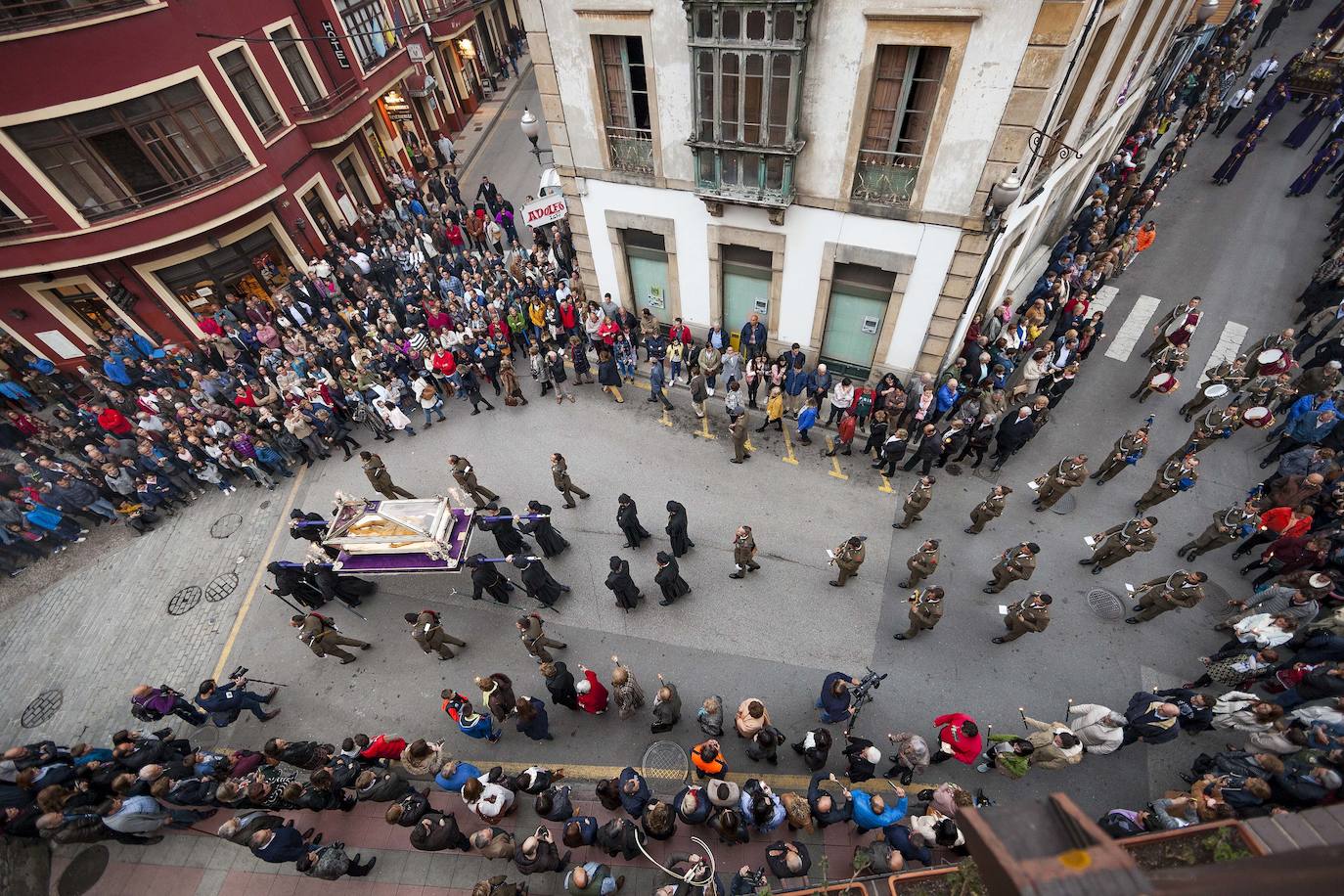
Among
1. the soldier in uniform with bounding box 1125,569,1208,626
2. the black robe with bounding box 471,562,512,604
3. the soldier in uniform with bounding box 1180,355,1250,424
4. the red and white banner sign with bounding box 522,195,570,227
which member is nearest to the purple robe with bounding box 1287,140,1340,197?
the soldier in uniform with bounding box 1180,355,1250,424

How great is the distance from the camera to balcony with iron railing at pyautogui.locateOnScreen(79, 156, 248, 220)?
1527 cm

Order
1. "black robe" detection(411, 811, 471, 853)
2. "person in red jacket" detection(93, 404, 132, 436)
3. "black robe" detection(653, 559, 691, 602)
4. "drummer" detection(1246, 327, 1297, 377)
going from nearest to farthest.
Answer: "black robe" detection(411, 811, 471, 853)
"black robe" detection(653, 559, 691, 602)
"drummer" detection(1246, 327, 1297, 377)
"person in red jacket" detection(93, 404, 132, 436)

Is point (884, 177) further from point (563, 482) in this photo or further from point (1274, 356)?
point (1274, 356)

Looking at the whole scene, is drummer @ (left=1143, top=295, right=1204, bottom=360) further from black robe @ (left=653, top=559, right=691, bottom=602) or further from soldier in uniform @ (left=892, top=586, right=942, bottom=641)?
black robe @ (left=653, top=559, right=691, bottom=602)

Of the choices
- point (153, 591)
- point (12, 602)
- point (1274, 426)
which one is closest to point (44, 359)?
point (12, 602)

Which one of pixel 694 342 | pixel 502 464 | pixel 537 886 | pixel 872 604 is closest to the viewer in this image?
pixel 537 886

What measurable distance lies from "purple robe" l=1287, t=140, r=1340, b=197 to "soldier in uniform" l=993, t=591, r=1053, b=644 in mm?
23172

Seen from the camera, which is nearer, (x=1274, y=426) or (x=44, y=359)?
(x=1274, y=426)

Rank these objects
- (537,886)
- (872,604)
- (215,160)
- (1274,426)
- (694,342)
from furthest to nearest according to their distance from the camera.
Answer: (215,160) → (694,342) → (1274,426) → (872,604) → (537,886)

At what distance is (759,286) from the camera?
13.8 meters

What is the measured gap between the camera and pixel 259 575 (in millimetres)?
11727

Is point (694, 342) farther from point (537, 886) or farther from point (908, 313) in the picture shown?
point (537, 886)

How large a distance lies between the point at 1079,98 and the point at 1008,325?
4913 millimetres

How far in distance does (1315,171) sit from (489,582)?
30.4m
